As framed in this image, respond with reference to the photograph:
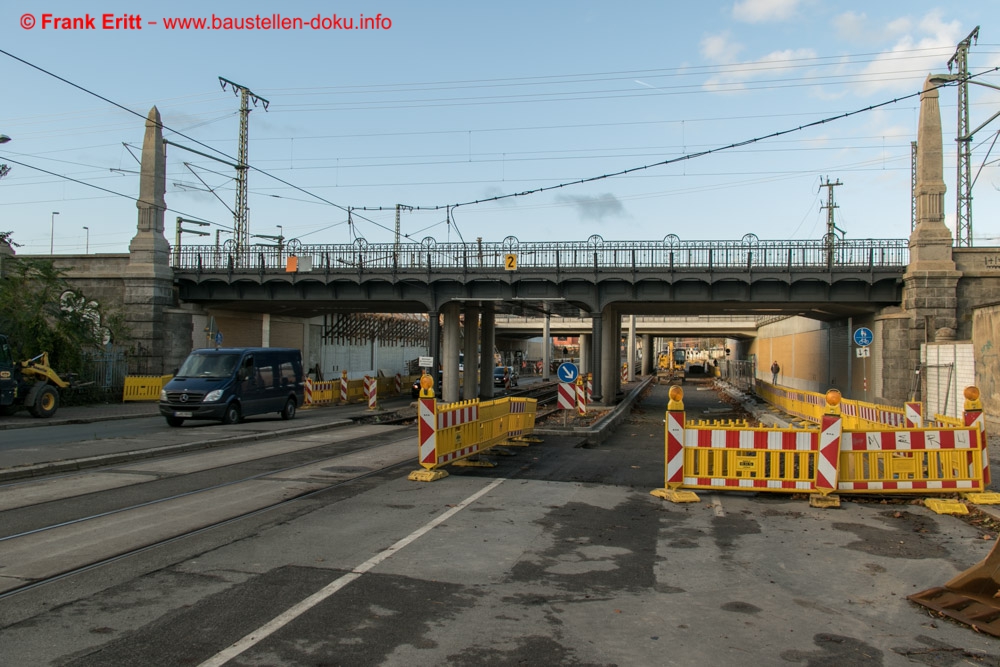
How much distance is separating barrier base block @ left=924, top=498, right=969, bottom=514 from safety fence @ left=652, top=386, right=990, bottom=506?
0.68ft

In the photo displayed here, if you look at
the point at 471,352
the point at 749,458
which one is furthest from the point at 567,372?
the point at 471,352

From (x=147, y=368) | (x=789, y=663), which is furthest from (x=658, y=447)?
(x=147, y=368)

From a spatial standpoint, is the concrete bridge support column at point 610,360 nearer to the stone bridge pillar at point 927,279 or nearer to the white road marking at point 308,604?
the stone bridge pillar at point 927,279

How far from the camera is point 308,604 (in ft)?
17.1

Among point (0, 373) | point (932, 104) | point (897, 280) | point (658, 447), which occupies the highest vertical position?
point (932, 104)

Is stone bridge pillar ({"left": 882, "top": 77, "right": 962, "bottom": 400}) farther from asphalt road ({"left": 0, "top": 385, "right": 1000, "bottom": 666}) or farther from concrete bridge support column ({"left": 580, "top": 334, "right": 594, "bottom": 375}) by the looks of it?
concrete bridge support column ({"left": 580, "top": 334, "right": 594, "bottom": 375})

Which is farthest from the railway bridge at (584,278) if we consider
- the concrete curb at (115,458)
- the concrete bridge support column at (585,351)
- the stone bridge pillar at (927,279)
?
the concrete bridge support column at (585,351)

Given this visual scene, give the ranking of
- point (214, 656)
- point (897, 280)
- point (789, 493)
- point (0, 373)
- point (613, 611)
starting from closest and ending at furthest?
point (214, 656) < point (613, 611) < point (789, 493) < point (0, 373) < point (897, 280)

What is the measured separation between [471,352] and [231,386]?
2044 centimetres

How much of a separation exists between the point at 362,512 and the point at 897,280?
2635 centimetres

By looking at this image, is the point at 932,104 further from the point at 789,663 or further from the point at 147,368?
the point at 147,368

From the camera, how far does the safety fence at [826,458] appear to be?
30.6 feet

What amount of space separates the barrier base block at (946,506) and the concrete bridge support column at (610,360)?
23.6 meters

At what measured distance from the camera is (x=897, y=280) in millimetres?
28078
